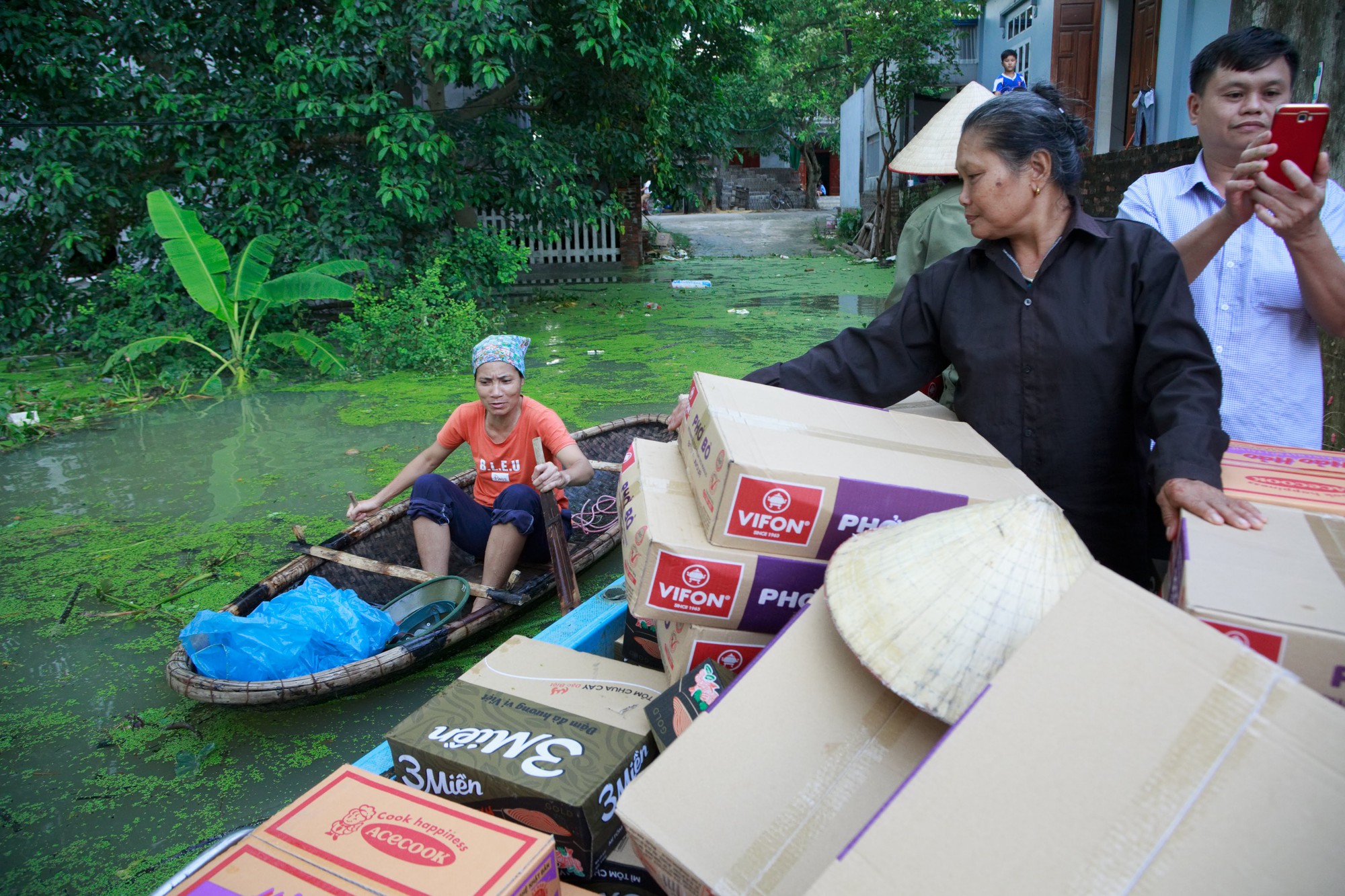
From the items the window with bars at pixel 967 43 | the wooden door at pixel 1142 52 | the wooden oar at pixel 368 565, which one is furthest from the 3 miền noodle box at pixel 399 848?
the window with bars at pixel 967 43

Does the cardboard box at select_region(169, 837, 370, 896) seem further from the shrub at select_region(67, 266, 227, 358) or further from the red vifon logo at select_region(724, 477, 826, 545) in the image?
the shrub at select_region(67, 266, 227, 358)

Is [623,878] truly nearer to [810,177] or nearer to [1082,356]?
[1082,356]

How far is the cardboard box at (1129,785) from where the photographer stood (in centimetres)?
75

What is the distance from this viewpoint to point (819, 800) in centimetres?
103

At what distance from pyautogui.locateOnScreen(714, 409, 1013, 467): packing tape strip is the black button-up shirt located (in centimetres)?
18

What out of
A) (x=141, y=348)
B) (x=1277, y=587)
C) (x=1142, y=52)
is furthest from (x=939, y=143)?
(x=1142, y=52)

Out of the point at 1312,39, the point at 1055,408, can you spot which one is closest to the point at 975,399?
the point at 1055,408

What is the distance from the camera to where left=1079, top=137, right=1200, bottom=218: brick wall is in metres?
4.91

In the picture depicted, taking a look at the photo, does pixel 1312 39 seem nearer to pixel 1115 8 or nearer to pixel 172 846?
pixel 172 846

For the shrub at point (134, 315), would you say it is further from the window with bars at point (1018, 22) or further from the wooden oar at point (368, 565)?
the window with bars at point (1018, 22)

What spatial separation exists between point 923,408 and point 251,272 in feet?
20.5

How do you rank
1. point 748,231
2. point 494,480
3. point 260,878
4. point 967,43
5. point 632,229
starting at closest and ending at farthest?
point 260,878, point 494,480, point 632,229, point 967,43, point 748,231

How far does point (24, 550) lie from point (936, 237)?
4177 millimetres

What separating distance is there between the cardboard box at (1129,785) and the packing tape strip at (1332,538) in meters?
0.37
